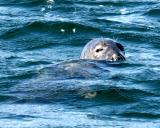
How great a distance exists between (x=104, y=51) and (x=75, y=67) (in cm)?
159

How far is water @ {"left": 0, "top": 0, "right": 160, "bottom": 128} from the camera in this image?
1017cm

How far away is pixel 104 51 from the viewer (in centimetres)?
1393

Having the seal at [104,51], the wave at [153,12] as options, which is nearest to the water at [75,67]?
the wave at [153,12]

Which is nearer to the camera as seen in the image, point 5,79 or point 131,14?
point 5,79

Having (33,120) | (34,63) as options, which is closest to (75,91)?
(33,120)

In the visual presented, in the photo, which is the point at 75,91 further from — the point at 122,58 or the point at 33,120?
the point at 122,58

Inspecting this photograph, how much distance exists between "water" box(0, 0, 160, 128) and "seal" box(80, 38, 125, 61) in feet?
0.77

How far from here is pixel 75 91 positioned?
441 inches

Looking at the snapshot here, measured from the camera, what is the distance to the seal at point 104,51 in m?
13.8

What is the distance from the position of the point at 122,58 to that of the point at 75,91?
2.81 meters

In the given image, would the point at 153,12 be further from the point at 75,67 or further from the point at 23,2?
the point at 75,67

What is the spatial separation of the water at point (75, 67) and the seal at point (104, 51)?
234 millimetres

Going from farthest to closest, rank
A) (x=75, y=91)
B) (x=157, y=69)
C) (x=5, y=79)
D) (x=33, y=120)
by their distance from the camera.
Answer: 1. (x=157, y=69)
2. (x=5, y=79)
3. (x=75, y=91)
4. (x=33, y=120)

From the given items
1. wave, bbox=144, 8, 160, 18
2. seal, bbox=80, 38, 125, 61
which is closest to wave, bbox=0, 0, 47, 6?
wave, bbox=144, 8, 160, 18
